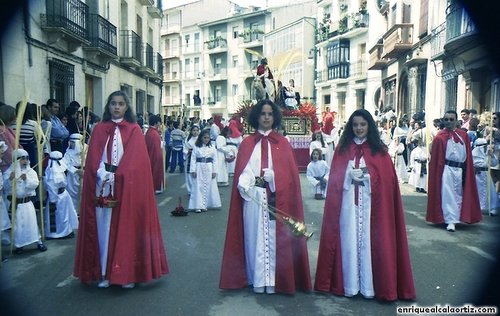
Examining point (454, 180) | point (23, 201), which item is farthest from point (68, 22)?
point (454, 180)

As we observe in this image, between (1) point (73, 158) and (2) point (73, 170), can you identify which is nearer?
(2) point (73, 170)

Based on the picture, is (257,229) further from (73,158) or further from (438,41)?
(438,41)

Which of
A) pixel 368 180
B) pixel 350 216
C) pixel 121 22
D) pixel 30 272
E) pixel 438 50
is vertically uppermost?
pixel 121 22

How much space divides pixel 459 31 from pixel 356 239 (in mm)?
12913

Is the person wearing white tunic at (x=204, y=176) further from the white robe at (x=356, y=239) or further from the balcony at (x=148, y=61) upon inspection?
the balcony at (x=148, y=61)

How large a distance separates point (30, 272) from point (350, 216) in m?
3.68

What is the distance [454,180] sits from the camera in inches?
298

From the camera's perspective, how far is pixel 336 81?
120 feet

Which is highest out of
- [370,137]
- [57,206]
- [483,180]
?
[370,137]

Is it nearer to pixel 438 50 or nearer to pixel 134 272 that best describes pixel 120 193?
pixel 134 272

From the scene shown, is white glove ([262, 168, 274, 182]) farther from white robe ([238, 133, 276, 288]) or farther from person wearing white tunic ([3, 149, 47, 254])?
person wearing white tunic ([3, 149, 47, 254])

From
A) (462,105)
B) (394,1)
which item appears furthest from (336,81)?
(462,105)

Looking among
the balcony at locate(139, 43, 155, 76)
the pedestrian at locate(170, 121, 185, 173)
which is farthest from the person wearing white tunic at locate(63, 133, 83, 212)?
the balcony at locate(139, 43, 155, 76)

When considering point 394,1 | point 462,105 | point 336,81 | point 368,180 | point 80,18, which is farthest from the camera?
point 336,81
